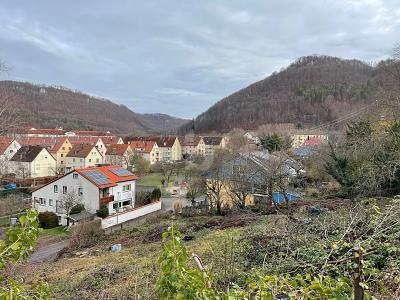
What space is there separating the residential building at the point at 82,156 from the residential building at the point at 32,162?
467 centimetres

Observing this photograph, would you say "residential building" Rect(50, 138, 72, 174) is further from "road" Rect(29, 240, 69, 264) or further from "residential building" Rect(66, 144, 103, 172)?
"road" Rect(29, 240, 69, 264)

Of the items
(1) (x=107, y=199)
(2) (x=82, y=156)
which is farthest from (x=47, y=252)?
(2) (x=82, y=156)

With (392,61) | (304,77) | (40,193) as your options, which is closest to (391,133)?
(392,61)

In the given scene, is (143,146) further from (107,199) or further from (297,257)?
(297,257)

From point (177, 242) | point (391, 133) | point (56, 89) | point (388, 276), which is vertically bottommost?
point (388, 276)

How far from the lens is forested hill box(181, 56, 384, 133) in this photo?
9870cm

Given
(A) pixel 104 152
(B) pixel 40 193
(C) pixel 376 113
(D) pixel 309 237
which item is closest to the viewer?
(D) pixel 309 237

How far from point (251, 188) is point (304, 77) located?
11754cm

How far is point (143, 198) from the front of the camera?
32.2 m

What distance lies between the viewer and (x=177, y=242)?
2.20m

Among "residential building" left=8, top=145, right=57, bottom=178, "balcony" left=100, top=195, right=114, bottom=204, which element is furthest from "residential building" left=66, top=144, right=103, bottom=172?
"balcony" left=100, top=195, right=114, bottom=204

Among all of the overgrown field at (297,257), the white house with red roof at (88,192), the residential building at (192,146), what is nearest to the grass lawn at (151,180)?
the white house with red roof at (88,192)

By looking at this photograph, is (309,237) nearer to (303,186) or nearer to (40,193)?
(303,186)

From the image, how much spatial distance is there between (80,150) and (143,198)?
25.5m
